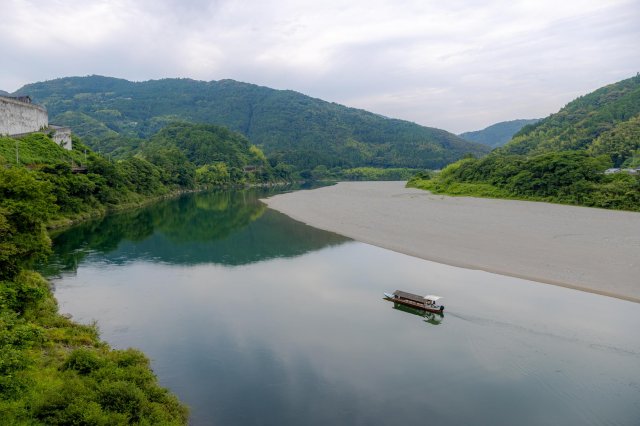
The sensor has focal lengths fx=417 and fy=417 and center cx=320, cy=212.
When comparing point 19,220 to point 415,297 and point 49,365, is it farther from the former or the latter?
point 415,297

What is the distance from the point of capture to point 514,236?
39250 millimetres

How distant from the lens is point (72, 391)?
11.4 metres

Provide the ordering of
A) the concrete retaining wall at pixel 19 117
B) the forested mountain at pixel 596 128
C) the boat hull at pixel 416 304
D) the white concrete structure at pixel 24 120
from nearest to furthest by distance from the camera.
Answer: the boat hull at pixel 416 304
the concrete retaining wall at pixel 19 117
the white concrete structure at pixel 24 120
the forested mountain at pixel 596 128

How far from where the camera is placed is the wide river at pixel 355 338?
14.7 m

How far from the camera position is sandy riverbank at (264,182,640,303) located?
28.2 meters

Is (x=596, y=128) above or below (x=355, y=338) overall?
above

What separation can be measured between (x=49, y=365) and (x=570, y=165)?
72719mm

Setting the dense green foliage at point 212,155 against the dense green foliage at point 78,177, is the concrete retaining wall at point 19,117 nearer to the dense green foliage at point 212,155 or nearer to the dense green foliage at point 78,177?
the dense green foliage at point 78,177

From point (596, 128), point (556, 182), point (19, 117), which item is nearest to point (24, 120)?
point (19, 117)

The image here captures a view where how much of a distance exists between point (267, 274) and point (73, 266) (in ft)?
49.7

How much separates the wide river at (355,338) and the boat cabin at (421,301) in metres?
0.56

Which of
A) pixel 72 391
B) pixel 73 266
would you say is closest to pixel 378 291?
pixel 72 391

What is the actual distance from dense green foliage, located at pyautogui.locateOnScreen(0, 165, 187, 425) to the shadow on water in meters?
11.5

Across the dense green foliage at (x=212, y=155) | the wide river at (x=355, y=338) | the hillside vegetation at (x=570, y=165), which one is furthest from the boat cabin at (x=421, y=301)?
the dense green foliage at (x=212, y=155)
